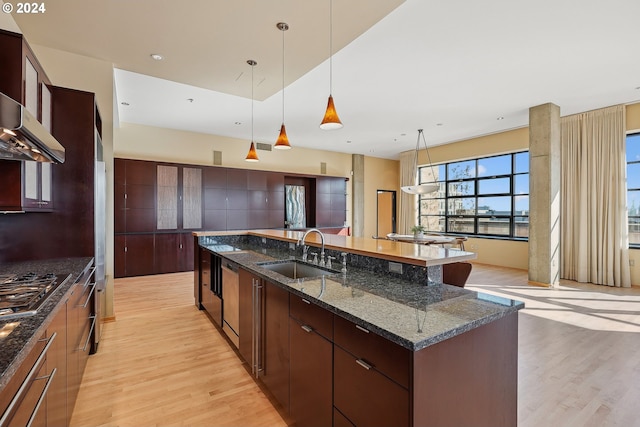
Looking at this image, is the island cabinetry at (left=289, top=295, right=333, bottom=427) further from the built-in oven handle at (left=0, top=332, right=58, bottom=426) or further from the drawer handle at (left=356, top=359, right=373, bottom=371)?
the built-in oven handle at (left=0, top=332, right=58, bottom=426)

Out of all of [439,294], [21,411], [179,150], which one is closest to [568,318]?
[439,294]

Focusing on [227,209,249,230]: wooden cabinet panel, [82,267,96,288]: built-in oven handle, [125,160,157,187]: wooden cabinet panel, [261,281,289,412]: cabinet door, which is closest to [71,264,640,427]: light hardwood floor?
[261,281,289,412]: cabinet door

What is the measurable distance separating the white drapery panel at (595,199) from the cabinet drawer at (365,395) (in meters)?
6.35

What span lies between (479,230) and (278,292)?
7448 mm

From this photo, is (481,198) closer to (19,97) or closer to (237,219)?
(237,219)

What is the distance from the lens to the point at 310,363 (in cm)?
167

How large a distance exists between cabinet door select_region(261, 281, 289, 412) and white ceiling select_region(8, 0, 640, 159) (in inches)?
94.6

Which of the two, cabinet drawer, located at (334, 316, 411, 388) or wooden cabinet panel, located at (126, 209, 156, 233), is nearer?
cabinet drawer, located at (334, 316, 411, 388)

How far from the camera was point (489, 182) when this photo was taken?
777cm

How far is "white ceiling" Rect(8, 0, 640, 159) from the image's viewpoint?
9.09ft

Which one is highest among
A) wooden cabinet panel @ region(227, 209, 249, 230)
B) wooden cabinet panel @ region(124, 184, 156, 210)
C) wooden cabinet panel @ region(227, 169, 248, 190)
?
wooden cabinet panel @ region(227, 169, 248, 190)

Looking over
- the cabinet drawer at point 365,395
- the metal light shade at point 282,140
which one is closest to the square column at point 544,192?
the metal light shade at point 282,140

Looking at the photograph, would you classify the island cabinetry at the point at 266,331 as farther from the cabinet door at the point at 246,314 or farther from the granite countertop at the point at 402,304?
the granite countertop at the point at 402,304

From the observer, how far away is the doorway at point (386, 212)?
34.6 ft
